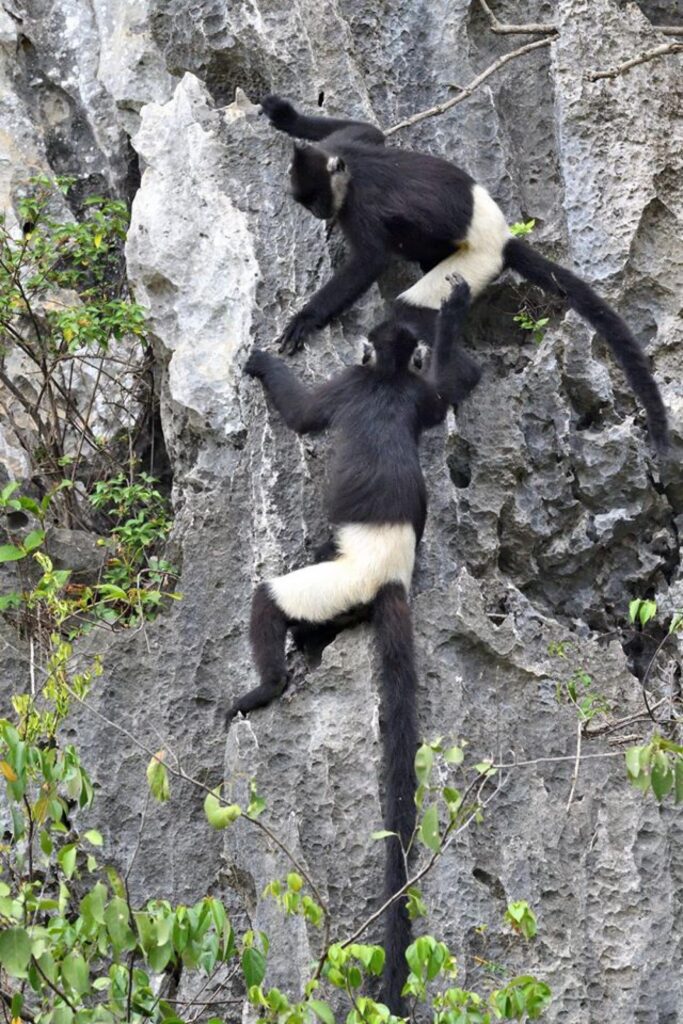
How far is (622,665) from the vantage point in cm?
516

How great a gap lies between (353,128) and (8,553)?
124 inches

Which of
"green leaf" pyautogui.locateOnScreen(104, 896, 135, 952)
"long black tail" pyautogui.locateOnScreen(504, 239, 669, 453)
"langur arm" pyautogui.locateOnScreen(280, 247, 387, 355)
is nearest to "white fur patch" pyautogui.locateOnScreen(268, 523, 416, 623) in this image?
"langur arm" pyautogui.locateOnScreen(280, 247, 387, 355)

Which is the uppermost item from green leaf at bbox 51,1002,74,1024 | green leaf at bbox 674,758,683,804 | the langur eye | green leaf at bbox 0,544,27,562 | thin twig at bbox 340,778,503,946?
the langur eye

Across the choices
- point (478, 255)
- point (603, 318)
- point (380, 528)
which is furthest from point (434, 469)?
point (478, 255)

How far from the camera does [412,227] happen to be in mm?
6359

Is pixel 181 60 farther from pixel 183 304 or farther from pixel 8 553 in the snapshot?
pixel 8 553

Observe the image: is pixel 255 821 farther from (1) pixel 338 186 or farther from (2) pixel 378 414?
(1) pixel 338 186

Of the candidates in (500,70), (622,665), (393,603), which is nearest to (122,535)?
(393,603)

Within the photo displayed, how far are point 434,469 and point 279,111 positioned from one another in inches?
69.1

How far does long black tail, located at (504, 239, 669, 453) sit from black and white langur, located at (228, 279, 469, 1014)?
0.52 m

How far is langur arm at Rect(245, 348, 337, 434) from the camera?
5.50 m

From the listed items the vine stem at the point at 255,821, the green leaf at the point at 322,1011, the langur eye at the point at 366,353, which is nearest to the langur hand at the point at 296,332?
the langur eye at the point at 366,353

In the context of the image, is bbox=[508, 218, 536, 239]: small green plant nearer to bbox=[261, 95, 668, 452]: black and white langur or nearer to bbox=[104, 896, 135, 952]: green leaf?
bbox=[261, 95, 668, 452]: black and white langur

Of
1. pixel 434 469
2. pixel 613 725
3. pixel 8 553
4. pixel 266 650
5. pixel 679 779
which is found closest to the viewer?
pixel 679 779
